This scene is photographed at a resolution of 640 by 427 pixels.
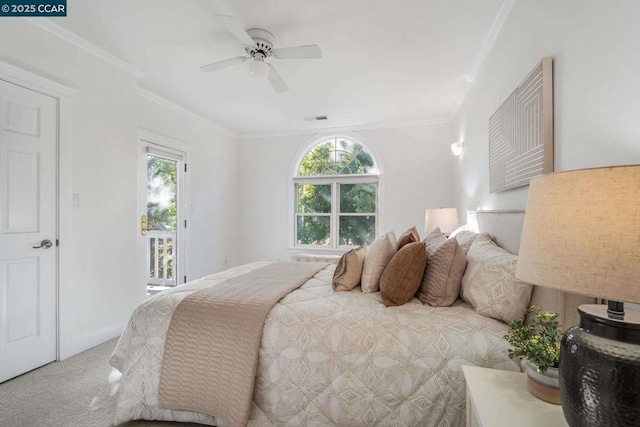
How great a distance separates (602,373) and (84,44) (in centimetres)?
377

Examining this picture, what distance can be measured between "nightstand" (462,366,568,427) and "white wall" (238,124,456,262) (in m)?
3.67

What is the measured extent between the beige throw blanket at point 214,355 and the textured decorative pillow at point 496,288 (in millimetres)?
1057

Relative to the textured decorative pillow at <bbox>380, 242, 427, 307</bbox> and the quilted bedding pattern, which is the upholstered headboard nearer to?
the quilted bedding pattern

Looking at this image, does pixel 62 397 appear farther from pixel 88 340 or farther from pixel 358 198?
pixel 358 198

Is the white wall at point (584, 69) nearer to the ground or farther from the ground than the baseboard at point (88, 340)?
farther from the ground

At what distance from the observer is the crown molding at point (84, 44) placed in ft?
7.61

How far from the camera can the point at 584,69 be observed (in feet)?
4.10

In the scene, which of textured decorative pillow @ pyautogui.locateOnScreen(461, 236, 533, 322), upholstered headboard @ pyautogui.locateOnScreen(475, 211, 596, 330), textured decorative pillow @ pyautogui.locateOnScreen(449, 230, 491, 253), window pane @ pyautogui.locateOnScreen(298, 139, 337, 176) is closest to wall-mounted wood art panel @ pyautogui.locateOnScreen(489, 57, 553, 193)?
upholstered headboard @ pyautogui.locateOnScreen(475, 211, 596, 330)

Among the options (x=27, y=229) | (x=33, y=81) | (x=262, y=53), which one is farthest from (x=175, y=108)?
(x=27, y=229)

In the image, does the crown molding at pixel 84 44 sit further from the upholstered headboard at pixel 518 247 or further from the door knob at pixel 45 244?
the upholstered headboard at pixel 518 247

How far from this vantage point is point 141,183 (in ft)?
11.5

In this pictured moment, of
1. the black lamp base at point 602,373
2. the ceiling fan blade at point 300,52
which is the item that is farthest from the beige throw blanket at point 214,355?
the ceiling fan blade at point 300,52

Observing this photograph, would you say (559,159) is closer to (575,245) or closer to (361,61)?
(575,245)

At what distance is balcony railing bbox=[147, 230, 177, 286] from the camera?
14.0 feet
